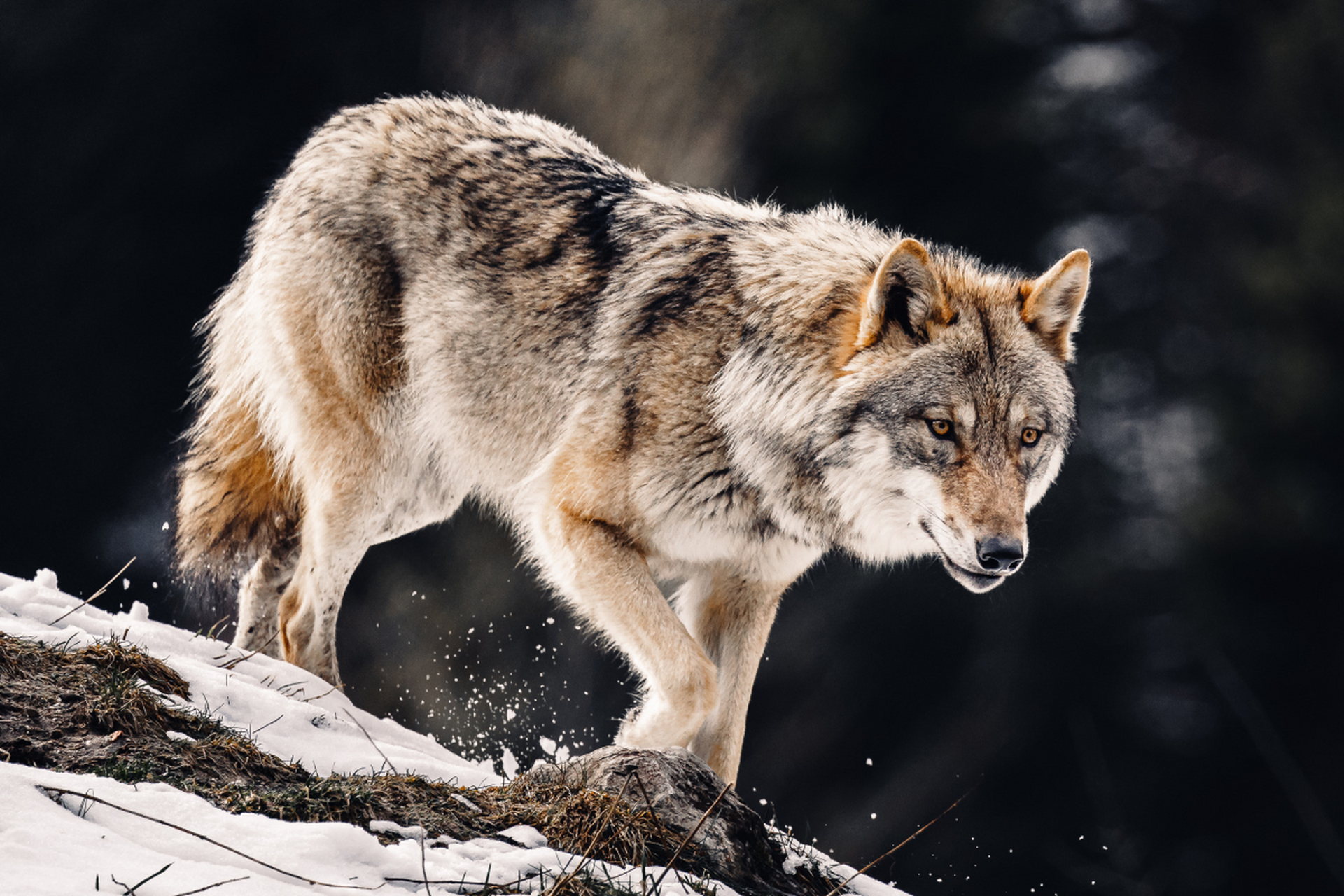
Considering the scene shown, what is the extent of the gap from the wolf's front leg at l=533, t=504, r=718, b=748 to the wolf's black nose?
3.12ft

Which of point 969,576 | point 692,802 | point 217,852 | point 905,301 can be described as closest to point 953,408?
point 905,301

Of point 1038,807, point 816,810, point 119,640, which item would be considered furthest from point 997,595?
point 119,640

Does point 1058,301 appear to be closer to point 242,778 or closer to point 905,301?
point 905,301

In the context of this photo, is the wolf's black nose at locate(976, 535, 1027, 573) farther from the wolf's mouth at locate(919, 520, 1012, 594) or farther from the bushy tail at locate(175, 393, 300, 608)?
the bushy tail at locate(175, 393, 300, 608)

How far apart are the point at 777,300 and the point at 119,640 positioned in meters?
2.21

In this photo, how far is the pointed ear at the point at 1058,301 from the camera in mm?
3479

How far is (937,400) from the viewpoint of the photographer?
10.6ft

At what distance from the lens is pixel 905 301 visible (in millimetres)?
3395

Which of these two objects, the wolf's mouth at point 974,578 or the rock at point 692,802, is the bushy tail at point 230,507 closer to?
the rock at point 692,802

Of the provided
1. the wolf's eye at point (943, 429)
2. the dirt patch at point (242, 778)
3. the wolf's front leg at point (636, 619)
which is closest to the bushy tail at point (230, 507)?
the wolf's front leg at point (636, 619)

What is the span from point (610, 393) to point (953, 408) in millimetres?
1208

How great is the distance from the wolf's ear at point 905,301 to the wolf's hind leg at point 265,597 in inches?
110

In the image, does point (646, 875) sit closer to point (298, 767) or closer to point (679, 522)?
point (298, 767)

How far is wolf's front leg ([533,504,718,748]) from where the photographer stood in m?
3.41
